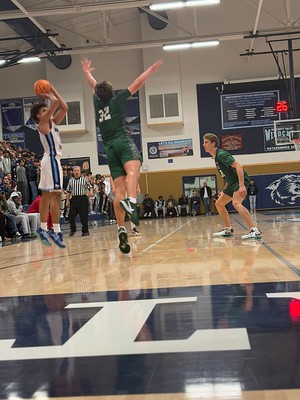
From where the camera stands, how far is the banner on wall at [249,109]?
78.1 ft

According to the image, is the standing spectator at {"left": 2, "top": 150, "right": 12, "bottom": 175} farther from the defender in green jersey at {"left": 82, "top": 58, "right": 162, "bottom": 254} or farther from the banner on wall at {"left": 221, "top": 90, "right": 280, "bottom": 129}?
the banner on wall at {"left": 221, "top": 90, "right": 280, "bottom": 129}

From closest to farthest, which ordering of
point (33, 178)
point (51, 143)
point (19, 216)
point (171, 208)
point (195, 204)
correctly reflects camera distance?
point (51, 143) < point (19, 216) < point (33, 178) < point (171, 208) < point (195, 204)

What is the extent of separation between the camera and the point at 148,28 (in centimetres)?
2341

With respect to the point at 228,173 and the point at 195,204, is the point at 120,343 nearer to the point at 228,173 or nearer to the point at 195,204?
the point at 228,173

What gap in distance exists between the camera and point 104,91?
208 inches

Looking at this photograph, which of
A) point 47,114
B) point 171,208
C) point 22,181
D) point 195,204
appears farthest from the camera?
point 195,204

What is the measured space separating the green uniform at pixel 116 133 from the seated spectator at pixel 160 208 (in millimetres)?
18624

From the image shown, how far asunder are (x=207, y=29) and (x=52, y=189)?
2030cm

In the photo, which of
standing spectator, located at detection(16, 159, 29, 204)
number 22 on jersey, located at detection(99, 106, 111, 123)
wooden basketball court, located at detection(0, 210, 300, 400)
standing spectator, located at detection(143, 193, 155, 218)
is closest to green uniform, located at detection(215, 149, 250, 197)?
wooden basketball court, located at detection(0, 210, 300, 400)

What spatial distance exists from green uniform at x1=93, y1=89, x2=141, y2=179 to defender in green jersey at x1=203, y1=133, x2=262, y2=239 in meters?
2.08

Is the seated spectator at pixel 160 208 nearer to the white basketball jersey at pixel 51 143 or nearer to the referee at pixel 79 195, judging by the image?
the referee at pixel 79 195

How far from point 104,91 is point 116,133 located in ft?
1.54

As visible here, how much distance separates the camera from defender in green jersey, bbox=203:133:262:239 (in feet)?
22.6

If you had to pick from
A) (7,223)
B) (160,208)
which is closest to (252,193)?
(160,208)
